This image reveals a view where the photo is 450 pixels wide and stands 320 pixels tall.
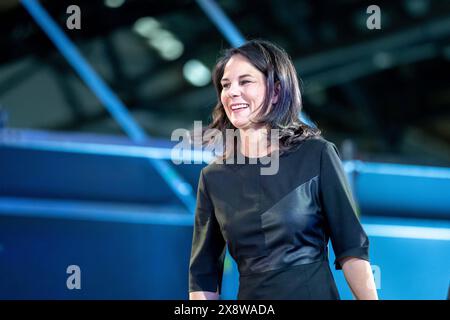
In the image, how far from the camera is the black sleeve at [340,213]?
54.2 inches

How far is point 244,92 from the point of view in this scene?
1.49m

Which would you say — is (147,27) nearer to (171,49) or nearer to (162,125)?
(171,49)

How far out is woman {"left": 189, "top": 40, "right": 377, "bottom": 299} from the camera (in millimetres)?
1386

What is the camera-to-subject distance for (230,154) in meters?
1.57

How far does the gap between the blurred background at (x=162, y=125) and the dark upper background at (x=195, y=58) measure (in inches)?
0.4

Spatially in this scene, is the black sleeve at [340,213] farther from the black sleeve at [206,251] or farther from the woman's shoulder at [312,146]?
the black sleeve at [206,251]

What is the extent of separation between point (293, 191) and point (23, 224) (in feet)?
4.56

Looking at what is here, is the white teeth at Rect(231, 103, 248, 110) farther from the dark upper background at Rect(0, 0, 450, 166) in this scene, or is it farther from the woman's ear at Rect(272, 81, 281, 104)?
the dark upper background at Rect(0, 0, 450, 166)

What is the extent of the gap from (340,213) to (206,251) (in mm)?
313

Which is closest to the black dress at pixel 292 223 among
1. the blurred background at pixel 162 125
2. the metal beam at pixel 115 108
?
the blurred background at pixel 162 125

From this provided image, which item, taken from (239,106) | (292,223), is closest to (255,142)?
(239,106)
